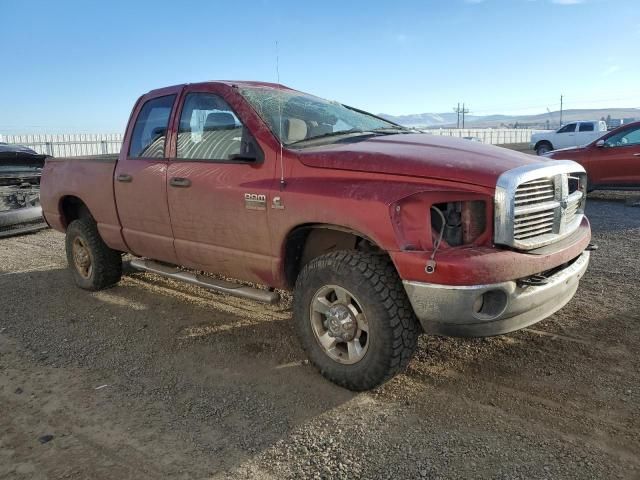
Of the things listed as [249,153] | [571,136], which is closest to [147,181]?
[249,153]

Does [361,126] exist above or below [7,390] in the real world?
above

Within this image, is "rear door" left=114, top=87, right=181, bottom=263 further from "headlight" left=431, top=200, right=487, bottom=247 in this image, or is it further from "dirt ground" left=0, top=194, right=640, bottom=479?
"headlight" left=431, top=200, right=487, bottom=247

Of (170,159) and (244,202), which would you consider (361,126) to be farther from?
(170,159)

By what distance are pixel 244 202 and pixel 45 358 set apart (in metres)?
1.94

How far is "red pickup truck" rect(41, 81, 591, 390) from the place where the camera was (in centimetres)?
293

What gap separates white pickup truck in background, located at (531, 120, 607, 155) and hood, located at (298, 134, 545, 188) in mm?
23042

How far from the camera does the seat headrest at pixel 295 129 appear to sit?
3850 mm

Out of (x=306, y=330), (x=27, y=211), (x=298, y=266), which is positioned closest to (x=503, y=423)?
(x=306, y=330)

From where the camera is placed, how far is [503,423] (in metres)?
2.93

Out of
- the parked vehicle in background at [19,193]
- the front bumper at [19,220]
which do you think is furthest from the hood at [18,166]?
the front bumper at [19,220]

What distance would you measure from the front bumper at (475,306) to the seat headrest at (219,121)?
1.97 m

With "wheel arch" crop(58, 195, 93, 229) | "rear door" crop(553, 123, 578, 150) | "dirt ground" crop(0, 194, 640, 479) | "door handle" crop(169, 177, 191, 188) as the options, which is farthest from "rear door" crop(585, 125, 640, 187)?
"rear door" crop(553, 123, 578, 150)

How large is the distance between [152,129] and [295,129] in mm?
1599

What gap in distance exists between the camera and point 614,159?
10.6m
